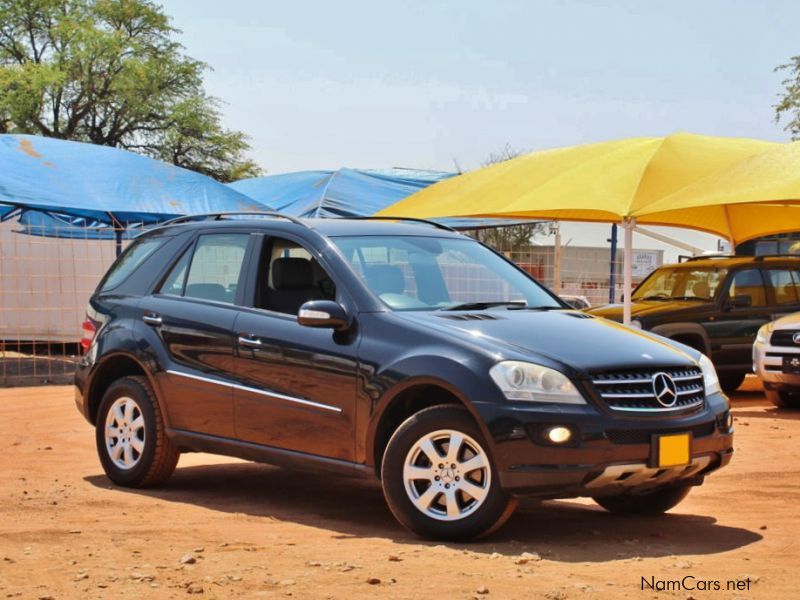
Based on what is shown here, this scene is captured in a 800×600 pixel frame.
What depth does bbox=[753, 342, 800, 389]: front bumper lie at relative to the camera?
14.3m

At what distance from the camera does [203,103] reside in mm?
54188

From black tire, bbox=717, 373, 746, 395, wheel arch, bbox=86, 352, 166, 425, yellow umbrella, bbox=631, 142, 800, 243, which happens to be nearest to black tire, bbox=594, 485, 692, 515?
wheel arch, bbox=86, 352, 166, 425

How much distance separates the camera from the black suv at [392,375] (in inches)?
261

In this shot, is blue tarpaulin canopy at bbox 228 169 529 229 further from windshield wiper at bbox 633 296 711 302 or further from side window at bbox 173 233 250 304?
→ side window at bbox 173 233 250 304

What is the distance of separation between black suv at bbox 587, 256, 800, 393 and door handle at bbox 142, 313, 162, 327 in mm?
8613

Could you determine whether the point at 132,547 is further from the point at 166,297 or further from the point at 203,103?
the point at 203,103

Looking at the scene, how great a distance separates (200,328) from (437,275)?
4.99ft

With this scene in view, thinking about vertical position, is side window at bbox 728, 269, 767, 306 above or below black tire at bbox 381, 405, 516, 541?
above

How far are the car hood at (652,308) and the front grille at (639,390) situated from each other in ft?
30.1

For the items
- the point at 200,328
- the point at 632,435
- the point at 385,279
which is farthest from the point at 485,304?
the point at 200,328

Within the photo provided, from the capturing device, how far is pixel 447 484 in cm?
672

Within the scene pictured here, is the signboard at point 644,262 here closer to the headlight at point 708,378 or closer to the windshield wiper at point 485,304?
the windshield wiper at point 485,304

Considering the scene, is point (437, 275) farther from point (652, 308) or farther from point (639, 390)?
point (652, 308)

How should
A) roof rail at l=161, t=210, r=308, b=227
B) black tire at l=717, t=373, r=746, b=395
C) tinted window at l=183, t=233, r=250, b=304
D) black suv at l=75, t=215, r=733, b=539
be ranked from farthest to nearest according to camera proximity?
black tire at l=717, t=373, r=746, b=395
roof rail at l=161, t=210, r=308, b=227
tinted window at l=183, t=233, r=250, b=304
black suv at l=75, t=215, r=733, b=539
